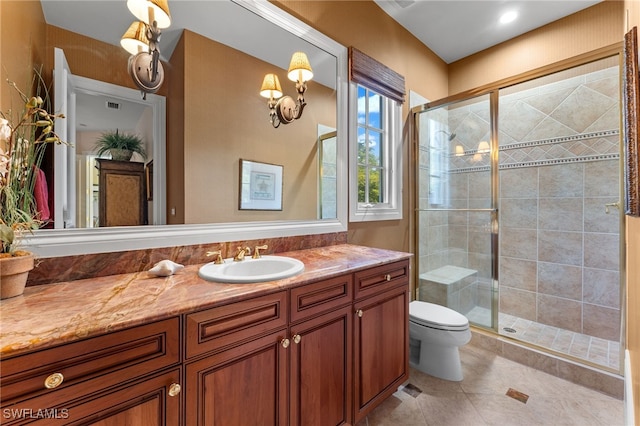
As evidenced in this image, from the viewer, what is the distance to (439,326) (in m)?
1.79

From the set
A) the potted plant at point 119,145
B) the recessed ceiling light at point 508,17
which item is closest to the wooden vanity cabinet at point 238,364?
the potted plant at point 119,145

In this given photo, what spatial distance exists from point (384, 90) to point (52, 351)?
2.42 meters

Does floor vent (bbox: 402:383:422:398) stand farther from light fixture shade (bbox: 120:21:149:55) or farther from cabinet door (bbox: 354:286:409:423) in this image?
light fixture shade (bbox: 120:21:149:55)

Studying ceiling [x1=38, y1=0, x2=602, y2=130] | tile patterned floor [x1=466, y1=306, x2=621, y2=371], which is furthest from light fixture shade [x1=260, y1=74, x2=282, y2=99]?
tile patterned floor [x1=466, y1=306, x2=621, y2=371]

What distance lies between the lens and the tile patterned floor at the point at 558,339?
6.44 ft

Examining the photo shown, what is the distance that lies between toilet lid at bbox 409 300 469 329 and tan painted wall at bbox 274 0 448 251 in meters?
0.58

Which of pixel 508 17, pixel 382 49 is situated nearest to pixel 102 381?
pixel 382 49

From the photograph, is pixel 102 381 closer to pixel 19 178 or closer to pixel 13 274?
pixel 13 274

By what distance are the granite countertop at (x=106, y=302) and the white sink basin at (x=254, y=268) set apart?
0.13ft

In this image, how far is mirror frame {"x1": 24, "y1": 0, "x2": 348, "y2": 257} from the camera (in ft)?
3.40

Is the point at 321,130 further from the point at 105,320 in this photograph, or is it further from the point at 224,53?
the point at 105,320

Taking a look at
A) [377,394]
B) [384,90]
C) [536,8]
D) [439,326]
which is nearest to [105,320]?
[377,394]

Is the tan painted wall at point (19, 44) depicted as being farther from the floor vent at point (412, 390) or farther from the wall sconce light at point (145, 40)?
the floor vent at point (412, 390)

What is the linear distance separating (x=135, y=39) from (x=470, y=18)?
2.61 meters
